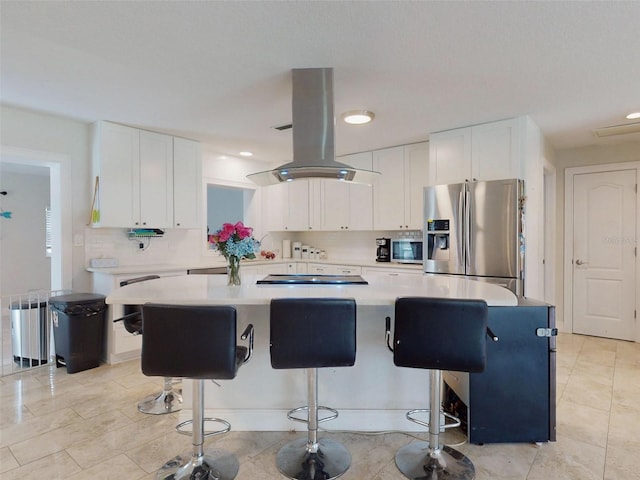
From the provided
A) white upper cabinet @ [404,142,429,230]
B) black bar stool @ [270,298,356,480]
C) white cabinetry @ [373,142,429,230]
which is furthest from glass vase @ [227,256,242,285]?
white upper cabinet @ [404,142,429,230]

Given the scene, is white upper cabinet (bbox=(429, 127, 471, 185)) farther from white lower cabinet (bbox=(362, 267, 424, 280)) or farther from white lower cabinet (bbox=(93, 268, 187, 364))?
white lower cabinet (bbox=(93, 268, 187, 364))

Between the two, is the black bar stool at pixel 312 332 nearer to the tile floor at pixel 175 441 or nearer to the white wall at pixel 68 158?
the tile floor at pixel 175 441

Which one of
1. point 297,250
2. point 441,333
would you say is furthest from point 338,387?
point 297,250

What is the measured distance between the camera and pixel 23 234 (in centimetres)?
618

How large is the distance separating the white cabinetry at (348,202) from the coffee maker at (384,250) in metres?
0.26

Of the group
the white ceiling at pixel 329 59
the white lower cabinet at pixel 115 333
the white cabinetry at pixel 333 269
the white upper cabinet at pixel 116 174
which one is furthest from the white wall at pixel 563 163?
the white upper cabinet at pixel 116 174

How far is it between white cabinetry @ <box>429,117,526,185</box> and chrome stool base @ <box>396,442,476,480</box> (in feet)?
8.37

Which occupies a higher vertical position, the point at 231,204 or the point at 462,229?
the point at 231,204

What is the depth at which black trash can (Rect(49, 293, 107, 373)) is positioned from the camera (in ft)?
10.8

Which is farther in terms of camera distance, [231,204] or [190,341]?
[231,204]

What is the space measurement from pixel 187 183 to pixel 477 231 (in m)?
3.28

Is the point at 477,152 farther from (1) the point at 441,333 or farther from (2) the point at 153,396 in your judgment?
(2) the point at 153,396

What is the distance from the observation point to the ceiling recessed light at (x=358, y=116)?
322 cm

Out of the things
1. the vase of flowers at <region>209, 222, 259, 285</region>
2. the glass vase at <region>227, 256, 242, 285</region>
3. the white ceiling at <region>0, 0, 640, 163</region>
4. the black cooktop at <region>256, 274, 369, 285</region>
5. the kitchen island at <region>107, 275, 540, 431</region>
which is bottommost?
the kitchen island at <region>107, 275, 540, 431</region>
